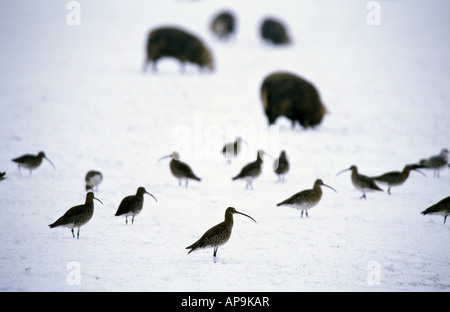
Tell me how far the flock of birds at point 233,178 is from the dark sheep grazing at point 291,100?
3.17 m

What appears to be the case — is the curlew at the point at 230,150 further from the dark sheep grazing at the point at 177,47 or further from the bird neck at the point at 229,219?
the dark sheep grazing at the point at 177,47

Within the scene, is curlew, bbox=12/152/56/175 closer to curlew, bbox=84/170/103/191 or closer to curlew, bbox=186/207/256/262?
curlew, bbox=84/170/103/191

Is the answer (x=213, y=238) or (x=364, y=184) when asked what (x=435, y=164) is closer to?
(x=364, y=184)

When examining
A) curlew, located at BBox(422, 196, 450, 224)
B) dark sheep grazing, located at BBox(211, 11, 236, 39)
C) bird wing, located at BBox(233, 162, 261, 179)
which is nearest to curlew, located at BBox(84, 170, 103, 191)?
bird wing, located at BBox(233, 162, 261, 179)

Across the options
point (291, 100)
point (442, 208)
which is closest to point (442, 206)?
point (442, 208)

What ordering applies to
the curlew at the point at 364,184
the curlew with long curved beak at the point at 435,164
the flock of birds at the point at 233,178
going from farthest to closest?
1. the curlew with long curved beak at the point at 435,164
2. the curlew at the point at 364,184
3. the flock of birds at the point at 233,178

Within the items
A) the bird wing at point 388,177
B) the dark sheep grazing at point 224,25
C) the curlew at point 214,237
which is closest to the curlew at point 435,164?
the bird wing at point 388,177

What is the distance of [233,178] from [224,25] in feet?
76.0

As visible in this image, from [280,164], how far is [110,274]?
513cm

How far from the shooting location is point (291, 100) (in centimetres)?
1458

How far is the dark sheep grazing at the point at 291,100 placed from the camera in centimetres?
1462

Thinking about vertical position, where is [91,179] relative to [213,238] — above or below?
above

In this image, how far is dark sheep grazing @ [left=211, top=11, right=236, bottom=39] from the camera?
102 feet
